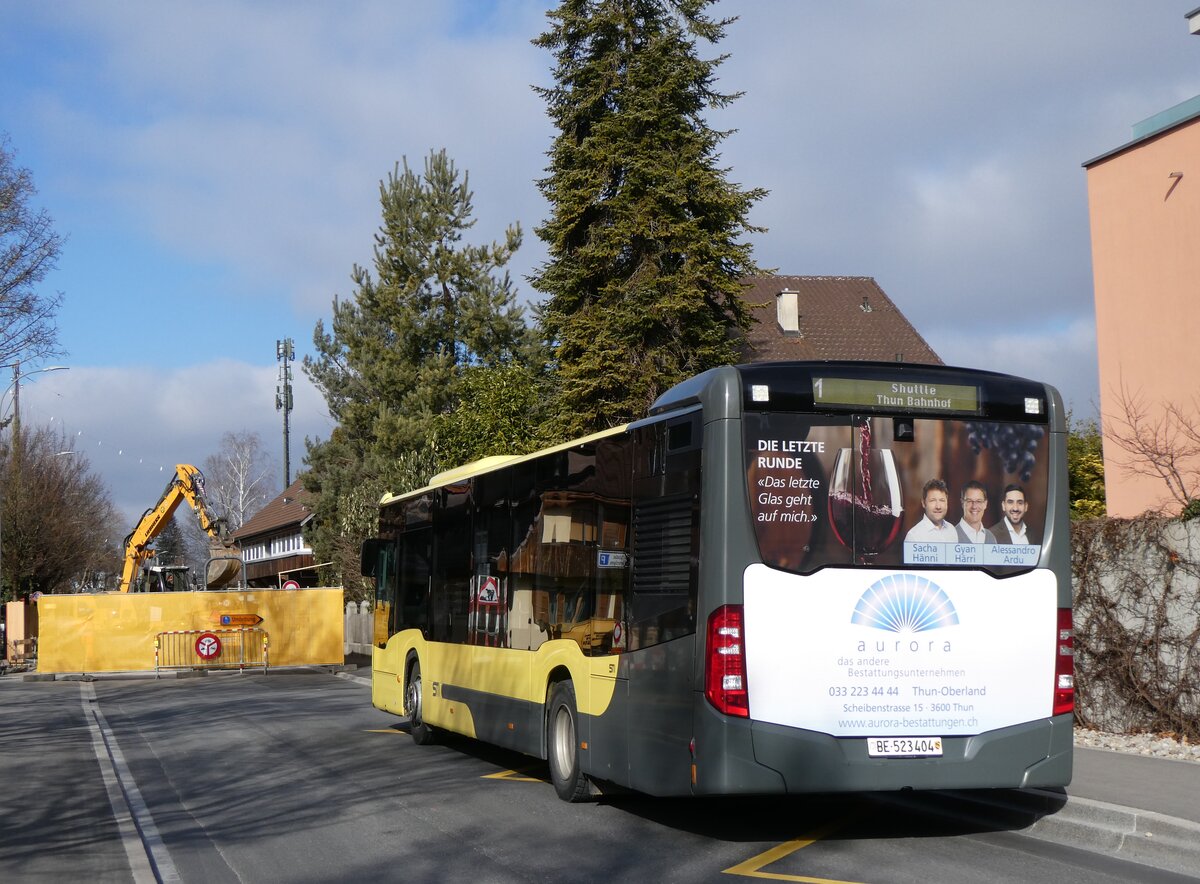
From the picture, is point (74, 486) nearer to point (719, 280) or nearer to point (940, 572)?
point (719, 280)

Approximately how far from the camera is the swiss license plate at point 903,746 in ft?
27.7

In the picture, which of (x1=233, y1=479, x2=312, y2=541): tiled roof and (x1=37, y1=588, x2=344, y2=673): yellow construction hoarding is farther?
(x1=233, y1=479, x2=312, y2=541): tiled roof

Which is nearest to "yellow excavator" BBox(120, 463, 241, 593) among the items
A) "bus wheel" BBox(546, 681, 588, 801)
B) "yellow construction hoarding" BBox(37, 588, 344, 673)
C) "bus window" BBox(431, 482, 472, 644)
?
"yellow construction hoarding" BBox(37, 588, 344, 673)

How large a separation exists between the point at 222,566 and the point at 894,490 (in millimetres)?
31085

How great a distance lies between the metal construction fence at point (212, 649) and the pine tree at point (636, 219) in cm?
1111

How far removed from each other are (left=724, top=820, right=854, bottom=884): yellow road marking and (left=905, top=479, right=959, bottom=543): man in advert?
2.22m

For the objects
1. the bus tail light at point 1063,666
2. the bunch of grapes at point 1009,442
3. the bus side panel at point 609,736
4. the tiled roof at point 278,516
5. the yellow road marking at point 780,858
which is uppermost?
the tiled roof at point 278,516

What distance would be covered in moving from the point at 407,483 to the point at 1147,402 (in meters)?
20.5

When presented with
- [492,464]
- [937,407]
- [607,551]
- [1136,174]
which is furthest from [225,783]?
[1136,174]

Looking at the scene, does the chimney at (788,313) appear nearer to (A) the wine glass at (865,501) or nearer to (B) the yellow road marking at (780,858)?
(B) the yellow road marking at (780,858)

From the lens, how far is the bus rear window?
27.8ft

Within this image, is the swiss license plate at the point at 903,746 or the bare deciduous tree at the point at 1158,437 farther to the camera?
the bare deciduous tree at the point at 1158,437

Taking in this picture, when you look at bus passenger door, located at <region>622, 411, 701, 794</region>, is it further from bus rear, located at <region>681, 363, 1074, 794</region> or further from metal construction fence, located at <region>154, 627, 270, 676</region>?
metal construction fence, located at <region>154, 627, 270, 676</region>

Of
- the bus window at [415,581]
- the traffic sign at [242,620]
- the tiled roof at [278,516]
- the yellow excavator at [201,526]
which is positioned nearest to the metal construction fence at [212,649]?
the traffic sign at [242,620]
